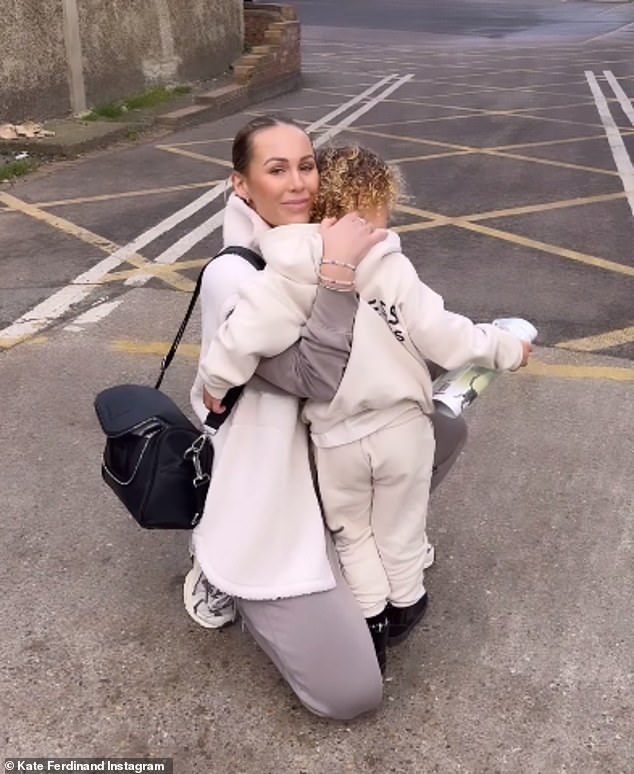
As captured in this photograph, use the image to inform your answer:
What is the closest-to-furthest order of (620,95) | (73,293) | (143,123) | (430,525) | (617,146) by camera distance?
(430,525), (73,293), (617,146), (143,123), (620,95)

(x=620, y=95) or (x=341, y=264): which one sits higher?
(x=341, y=264)

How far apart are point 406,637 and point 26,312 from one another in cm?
353

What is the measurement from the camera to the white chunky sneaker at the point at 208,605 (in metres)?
3.09

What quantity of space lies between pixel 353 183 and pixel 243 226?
1.02ft

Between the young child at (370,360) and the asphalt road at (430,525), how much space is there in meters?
0.38

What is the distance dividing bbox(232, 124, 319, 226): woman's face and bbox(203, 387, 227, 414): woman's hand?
0.46 metres

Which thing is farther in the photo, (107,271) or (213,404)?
(107,271)

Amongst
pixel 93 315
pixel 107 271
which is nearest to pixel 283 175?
pixel 93 315

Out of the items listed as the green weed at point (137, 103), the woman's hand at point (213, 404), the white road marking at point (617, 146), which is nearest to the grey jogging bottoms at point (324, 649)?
the woman's hand at point (213, 404)

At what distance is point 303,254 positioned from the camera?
2477mm

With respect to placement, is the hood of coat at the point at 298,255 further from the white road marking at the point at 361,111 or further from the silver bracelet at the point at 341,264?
the white road marking at the point at 361,111

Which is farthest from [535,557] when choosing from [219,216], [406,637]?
[219,216]

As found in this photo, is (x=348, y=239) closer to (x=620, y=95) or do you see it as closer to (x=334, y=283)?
(x=334, y=283)

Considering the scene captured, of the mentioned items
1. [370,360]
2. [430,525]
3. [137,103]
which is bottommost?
[137,103]
